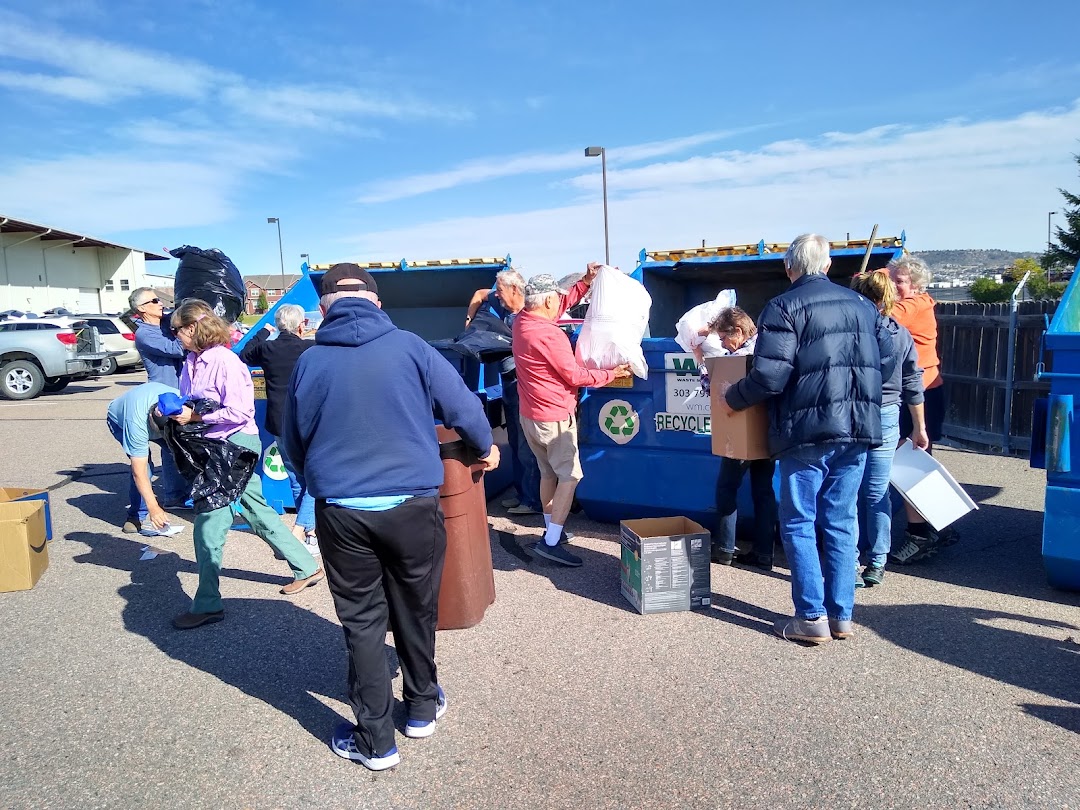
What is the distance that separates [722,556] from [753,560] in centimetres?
18

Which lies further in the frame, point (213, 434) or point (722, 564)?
point (722, 564)

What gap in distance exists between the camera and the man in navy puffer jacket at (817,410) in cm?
334

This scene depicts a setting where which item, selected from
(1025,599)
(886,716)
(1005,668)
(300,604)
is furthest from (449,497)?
(1025,599)

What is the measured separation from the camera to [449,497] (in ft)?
11.8

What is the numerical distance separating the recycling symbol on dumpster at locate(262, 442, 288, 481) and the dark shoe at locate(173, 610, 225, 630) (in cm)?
178

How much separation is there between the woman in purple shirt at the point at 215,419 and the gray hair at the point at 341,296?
1532 millimetres

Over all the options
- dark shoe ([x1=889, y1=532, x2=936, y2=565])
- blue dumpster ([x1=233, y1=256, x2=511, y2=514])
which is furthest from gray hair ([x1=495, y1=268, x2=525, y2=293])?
dark shoe ([x1=889, y1=532, x2=936, y2=565])

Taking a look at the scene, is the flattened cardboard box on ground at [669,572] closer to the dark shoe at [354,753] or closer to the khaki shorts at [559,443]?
the khaki shorts at [559,443]

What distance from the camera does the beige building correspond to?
25.3 metres

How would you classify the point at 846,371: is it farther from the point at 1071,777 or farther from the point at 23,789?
the point at 23,789

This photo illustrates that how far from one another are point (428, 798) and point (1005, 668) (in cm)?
242

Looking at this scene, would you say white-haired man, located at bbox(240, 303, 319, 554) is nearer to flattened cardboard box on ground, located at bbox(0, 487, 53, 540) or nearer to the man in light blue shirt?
the man in light blue shirt

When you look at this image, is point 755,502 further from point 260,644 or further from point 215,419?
point 215,419

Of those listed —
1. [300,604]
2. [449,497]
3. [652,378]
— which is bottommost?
[300,604]
